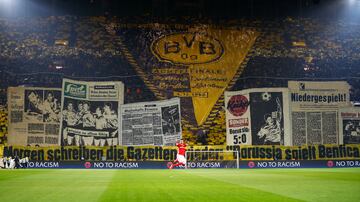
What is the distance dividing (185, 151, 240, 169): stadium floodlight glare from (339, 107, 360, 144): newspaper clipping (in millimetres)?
8019

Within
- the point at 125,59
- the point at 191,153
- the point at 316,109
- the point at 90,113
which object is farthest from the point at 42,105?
the point at 316,109

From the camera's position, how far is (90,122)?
34312 mm

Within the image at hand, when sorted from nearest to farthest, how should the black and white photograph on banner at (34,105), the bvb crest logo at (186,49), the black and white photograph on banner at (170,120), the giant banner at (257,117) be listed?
the black and white photograph on banner at (34,105), the black and white photograph on banner at (170,120), the giant banner at (257,117), the bvb crest logo at (186,49)

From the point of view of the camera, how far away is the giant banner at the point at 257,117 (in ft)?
115

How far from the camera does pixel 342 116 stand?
117 ft

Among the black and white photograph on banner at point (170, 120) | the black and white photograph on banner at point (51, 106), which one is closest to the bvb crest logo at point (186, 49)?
the black and white photograph on banner at point (170, 120)

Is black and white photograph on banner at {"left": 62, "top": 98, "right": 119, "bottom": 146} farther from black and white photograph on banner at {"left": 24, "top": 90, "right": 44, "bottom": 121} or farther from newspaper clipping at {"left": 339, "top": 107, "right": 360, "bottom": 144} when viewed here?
newspaper clipping at {"left": 339, "top": 107, "right": 360, "bottom": 144}

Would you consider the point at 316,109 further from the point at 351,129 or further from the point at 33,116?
the point at 33,116

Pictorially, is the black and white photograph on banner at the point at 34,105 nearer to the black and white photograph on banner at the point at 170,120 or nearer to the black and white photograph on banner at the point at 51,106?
the black and white photograph on banner at the point at 51,106

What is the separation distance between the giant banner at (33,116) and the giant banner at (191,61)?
21.1ft

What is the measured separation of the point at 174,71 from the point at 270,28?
8232 millimetres

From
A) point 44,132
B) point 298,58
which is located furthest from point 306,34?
point 44,132

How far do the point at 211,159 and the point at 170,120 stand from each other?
13.2ft

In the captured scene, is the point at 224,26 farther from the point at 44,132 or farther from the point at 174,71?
the point at 44,132
